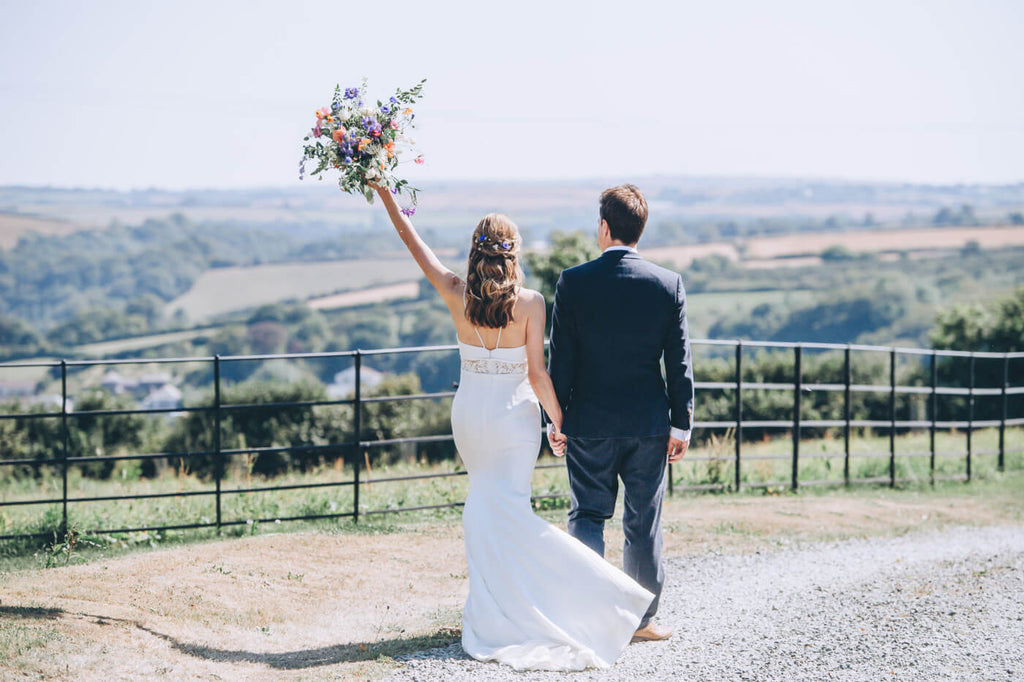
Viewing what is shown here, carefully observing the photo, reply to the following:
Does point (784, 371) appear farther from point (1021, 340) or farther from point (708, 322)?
point (708, 322)

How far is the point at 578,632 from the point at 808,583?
7.26 feet

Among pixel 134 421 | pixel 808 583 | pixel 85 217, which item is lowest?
pixel 134 421

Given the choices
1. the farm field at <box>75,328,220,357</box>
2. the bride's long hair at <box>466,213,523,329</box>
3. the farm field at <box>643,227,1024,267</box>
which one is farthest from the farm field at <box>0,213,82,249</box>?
the bride's long hair at <box>466,213,523,329</box>

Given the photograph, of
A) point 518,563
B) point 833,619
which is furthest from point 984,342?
point 518,563

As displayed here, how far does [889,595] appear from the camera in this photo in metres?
5.53

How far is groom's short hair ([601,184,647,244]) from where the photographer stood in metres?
4.31

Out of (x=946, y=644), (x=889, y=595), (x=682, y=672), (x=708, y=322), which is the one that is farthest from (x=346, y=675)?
(x=708, y=322)

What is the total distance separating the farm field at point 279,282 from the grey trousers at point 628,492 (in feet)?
352

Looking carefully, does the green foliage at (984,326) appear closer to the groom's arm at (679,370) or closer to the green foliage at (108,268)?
the groom's arm at (679,370)

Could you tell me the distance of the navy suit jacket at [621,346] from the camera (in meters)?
4.27

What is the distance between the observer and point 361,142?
4723 mm

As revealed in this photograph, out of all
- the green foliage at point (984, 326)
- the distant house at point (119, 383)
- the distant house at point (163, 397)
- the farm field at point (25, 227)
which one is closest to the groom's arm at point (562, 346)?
the green foliage at point (984, 326)

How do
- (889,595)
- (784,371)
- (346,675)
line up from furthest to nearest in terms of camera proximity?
(784,371) < (889,595) < (346,675)

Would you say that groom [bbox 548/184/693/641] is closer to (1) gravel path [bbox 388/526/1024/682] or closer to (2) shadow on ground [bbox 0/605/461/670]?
(1) gravel path [bbox 388/526/1024/682]
